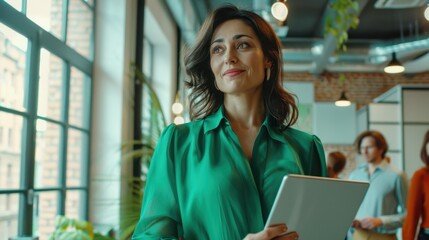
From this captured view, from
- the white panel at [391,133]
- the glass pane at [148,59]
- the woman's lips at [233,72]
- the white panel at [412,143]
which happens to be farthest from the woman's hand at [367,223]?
the white panel at [391,133]

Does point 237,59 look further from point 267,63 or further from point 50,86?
point 50,86

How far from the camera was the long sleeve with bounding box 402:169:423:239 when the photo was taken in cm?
352

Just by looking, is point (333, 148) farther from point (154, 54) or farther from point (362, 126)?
point (154, 54)

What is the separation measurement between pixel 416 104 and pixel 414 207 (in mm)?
5791

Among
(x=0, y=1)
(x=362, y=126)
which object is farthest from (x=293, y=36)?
(x=0, y=1)

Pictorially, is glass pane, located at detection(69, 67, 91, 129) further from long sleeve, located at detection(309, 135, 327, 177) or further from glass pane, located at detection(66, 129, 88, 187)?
long sleeve, located at detection(309, 135, 327, 177)

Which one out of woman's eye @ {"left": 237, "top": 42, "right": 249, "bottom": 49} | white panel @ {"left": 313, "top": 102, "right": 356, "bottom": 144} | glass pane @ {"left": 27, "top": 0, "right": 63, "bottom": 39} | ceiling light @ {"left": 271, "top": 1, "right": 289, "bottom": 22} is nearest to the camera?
woman's eye @ {"left": 237, "top": 42, "right": 249, "bottom": 49}

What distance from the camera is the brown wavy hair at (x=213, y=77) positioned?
1429 mm

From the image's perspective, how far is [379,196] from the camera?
418 centimetres

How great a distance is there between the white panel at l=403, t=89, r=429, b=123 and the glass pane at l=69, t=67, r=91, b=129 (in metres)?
5.86

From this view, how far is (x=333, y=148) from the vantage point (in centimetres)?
1160

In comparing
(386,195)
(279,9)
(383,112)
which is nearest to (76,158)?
(279,9)

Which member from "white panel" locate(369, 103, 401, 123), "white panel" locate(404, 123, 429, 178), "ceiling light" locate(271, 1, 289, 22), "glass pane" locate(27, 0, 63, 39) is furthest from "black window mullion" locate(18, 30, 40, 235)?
"white panel" locate(369, 103, 401, 123)

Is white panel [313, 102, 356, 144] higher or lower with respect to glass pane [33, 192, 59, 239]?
higher
